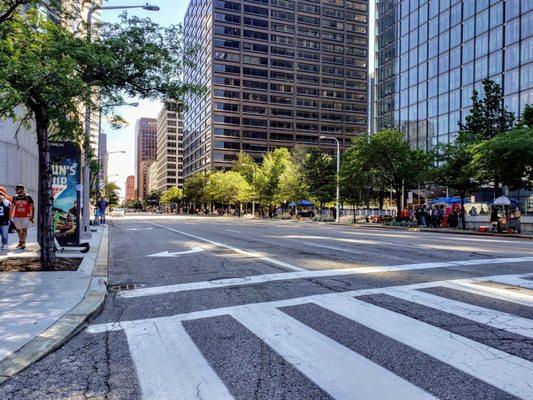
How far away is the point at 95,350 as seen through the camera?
14.7ft

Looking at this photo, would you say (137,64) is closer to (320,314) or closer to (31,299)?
(31,299)

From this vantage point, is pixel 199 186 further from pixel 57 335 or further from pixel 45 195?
pixel 57 335

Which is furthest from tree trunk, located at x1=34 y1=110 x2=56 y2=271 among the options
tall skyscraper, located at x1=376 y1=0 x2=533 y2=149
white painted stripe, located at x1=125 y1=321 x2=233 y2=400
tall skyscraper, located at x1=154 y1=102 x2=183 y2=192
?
tall skyscraper, located at x1=154 y1=102 x2=183 y2=192

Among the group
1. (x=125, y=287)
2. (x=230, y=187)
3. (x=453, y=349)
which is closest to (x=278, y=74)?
(x=230, y=187)

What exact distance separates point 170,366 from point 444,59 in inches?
2557

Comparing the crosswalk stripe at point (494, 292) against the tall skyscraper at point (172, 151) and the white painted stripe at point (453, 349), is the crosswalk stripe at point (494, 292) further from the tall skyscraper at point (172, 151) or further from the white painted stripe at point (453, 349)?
the tall skyscraper at point (172, 151)

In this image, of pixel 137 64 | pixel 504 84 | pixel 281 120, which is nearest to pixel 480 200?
pixel 504 84

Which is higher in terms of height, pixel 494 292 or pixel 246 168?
pixel 246 168

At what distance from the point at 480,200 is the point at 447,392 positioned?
56.0m

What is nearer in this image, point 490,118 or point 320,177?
point 490,118

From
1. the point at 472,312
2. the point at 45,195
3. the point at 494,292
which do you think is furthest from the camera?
the point at 45,195

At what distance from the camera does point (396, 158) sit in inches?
1565

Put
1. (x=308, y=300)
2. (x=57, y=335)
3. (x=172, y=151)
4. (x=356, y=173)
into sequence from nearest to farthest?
1. (x=57, y=335)
2. (x=308, y=300)
3. (x=356, y=173)
4. (x=172, y=151)

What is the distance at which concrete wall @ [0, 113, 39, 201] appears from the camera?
22.3m
